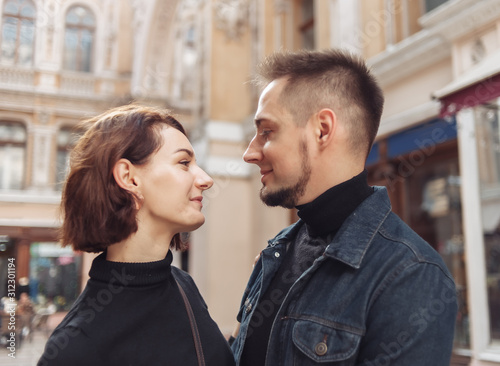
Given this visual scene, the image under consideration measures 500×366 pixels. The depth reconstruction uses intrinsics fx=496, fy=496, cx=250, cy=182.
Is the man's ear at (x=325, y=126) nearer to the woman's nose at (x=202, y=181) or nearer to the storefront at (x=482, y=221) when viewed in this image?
the woman's nose at (x=202, y=181)

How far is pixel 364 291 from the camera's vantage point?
1.11 meters

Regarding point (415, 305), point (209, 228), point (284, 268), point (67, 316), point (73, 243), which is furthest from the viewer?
point (209, 228)

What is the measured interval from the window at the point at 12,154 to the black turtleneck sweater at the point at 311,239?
2.07 m

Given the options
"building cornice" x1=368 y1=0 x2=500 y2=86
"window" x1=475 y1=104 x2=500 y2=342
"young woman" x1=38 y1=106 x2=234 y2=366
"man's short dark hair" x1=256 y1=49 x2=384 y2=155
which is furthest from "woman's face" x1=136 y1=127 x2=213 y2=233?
"building cornice" x1=368 y1=0 x2=500 y2=86

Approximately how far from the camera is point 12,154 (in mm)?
3098

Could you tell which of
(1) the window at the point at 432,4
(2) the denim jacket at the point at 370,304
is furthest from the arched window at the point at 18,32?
(1) the window at the point at 432,4

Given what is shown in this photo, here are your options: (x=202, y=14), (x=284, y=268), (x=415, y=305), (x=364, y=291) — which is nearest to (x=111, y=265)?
(x=284, y=268)

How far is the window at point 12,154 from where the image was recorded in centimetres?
290

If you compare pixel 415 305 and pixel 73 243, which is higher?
pixel 73 243

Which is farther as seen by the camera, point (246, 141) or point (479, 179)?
point (246, 141)

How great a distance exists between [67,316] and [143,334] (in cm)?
19

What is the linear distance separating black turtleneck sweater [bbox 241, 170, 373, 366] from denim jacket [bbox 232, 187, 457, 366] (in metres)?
0.05

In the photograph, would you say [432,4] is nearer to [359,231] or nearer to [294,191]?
[294,191]

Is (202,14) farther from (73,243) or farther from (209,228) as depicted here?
(73,243)
